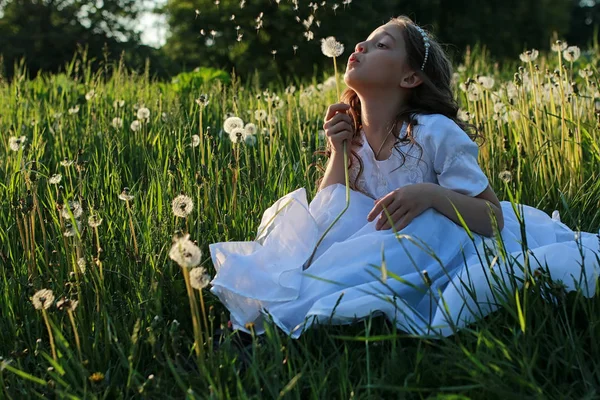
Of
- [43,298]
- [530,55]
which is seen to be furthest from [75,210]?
[530,55]

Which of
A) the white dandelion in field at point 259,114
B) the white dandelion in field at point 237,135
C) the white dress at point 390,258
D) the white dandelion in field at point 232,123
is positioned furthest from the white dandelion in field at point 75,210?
the white dandelion in field at point 259,114

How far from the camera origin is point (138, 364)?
196 centimetres

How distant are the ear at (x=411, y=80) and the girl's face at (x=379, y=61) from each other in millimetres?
17

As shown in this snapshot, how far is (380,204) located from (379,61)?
54 centimetres

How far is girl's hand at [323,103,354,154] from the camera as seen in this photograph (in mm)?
2535

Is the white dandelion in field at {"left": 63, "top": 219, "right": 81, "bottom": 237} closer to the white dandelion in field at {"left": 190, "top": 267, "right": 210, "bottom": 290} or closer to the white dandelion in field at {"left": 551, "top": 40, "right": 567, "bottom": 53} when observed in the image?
the white dandelion in field at {"left": 190, "top": 267, "right": 210, "bottom": 290}

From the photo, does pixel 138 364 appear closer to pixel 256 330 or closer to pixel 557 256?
pixel 256 330

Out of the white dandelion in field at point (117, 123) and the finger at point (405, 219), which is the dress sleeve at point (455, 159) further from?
the white dandelion in field at point (117, 123)

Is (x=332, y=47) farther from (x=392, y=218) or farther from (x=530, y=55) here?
(x=530, y=55)

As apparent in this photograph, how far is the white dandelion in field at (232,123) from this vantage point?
9.82ft

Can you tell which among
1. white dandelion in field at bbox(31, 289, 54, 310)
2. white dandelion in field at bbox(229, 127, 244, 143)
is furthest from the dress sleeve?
white dandelion in field at bbox(31, 289, 54, 310)

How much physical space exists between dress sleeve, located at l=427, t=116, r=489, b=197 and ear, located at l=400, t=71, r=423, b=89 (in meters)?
0.19

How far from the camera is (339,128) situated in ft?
8.34

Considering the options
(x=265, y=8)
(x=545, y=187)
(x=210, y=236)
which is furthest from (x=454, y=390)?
(x=265, y=8)
